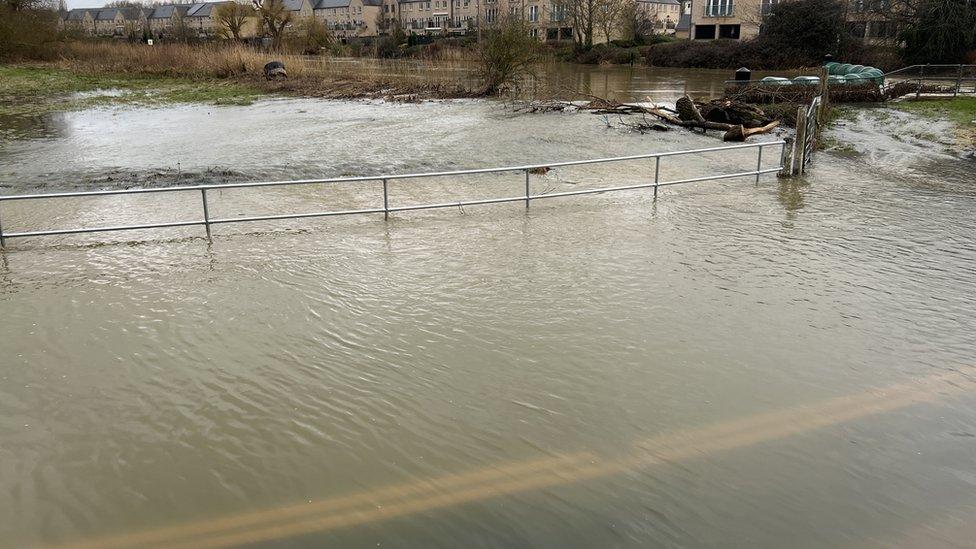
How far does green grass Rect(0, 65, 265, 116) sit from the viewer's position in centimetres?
2936

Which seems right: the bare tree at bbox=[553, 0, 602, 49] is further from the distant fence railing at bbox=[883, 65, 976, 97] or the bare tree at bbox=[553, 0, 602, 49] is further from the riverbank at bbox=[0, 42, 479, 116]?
the distant fence railing at bbox=[883, 65, 976, 97]

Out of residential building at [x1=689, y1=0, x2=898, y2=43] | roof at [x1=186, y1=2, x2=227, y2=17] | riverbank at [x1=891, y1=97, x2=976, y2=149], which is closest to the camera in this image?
riverbank at [x1=891, y1=97, x2=976, y2=149]

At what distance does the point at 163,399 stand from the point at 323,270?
3197mm

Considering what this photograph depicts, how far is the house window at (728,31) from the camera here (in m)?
66.5

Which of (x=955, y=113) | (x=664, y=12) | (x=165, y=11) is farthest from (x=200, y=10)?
(x=955, y=113)

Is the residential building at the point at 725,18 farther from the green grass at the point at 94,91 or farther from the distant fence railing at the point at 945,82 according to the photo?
the green grass at the point at 94,91

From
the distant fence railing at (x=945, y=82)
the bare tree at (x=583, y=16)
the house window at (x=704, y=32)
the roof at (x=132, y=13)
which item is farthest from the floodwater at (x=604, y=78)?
the roof at (x=132, y=13)

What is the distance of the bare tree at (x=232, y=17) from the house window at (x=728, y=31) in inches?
1718

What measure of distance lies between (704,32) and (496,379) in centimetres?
6938

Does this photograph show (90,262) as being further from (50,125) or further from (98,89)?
(98,89)

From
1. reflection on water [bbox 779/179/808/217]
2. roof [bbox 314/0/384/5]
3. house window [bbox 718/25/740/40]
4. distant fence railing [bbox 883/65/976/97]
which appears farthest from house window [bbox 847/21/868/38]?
roof [bbox 314/0/384/5]

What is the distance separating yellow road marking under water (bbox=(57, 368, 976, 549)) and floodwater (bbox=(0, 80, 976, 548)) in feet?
0.07

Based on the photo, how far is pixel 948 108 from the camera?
2444 cm

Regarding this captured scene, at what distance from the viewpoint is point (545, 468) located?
194 inches
